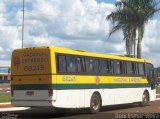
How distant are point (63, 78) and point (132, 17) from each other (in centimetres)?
2375

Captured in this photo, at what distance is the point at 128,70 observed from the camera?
26.9m

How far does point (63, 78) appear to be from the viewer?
2109 cm

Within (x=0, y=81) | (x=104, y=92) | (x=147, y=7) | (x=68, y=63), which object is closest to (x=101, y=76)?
(x=104, y=92)

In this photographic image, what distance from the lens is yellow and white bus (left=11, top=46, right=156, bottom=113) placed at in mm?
20672

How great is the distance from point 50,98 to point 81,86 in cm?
239

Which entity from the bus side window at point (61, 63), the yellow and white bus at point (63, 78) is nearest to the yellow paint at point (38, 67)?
the yellow and white bus at point (63, 78)

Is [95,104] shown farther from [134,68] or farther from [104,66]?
[134,68]

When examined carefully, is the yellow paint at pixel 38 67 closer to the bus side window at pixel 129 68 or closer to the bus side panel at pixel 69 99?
the bus side panel at pixel 69 99

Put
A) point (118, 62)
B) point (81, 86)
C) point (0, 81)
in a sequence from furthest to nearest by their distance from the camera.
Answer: point (0, 81), point (118, 62), point (81, 86)

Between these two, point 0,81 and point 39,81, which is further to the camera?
point 0,81

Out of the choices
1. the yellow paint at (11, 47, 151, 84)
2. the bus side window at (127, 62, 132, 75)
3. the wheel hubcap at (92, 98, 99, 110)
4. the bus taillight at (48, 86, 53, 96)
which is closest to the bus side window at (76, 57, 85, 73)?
the yellow paint at (11, 47, 151, 84)

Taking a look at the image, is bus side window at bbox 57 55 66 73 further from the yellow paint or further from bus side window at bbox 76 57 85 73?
bus side window at bbox 76 57 85 73

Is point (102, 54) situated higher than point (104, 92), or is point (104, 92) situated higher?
point (102, 54)

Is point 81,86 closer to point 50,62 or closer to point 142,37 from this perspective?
point 50,62
